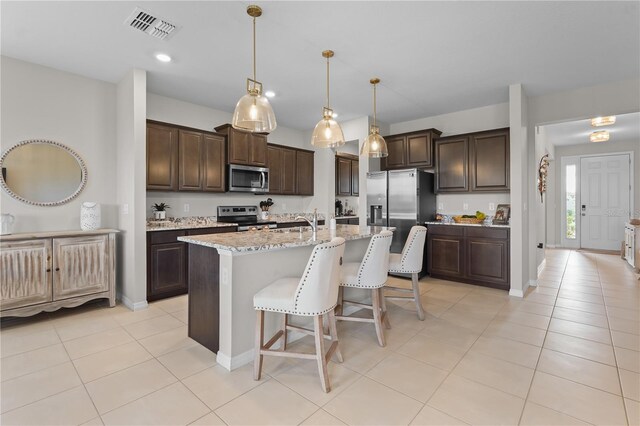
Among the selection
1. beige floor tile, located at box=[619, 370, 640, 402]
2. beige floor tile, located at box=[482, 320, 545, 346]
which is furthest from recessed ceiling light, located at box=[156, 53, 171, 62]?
beige floor tile, located at box=[619, 370, 640, 402]

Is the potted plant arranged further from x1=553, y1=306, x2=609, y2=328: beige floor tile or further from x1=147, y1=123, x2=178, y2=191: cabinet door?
x1=553, y1=306, x2=609, y2=328: beige floor tile

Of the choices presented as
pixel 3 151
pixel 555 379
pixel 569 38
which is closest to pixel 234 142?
pixel 3 151

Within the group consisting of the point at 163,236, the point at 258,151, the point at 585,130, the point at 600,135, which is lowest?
the point at 163,236

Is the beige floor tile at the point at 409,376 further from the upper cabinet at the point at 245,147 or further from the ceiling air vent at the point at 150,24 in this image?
the upper cabinet at the point at 245,147

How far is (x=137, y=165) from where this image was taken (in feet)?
11.6

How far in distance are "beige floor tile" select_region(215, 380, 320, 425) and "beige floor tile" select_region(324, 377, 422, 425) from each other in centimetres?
17

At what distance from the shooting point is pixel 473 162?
476 centimetres

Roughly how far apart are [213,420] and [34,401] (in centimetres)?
116

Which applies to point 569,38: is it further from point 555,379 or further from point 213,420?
point 213,420

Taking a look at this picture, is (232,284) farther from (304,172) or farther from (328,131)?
(304,172)

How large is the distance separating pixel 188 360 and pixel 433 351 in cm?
→ 195

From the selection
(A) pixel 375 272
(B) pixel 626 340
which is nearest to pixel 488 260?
(B) pixel 626 340

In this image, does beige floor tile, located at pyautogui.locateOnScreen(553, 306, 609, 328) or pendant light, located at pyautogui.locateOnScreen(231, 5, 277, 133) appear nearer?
pendant light, located at pyautogui.locateOnScreen(231, 5, 277, 133)

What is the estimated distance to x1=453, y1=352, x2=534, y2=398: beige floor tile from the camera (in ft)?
6.71
